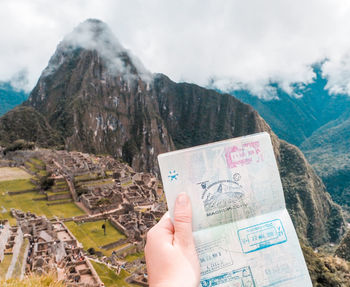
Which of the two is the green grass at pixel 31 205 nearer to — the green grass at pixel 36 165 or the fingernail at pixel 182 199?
the green grass at pixel 36 165

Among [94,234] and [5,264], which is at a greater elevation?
[94,234]

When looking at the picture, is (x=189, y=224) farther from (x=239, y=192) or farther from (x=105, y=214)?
(x=105, y=214)

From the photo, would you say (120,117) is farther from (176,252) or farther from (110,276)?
(176,252)

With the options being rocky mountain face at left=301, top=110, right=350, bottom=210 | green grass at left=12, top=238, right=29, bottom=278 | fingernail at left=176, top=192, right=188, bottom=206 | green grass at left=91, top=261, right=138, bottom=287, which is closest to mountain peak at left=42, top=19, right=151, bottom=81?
rocky mountain face at left=301, top=110, right=350, bottom=210

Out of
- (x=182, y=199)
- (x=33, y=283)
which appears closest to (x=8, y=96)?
(x=33, y=283)

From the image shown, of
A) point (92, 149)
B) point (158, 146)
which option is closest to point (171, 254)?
point (92, 149)

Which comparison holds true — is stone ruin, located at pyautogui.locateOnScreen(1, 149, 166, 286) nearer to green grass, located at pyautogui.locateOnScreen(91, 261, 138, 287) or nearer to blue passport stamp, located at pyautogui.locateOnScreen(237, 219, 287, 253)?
green grass, located at pyautogui.locateOnScreen(91, 261, 138, 287)

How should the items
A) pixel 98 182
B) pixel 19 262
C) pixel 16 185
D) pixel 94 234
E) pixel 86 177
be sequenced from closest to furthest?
pixel 19 262 → pixel 94 234 → pixel 16 185 → pixel 86 177 → pixel 98 182
